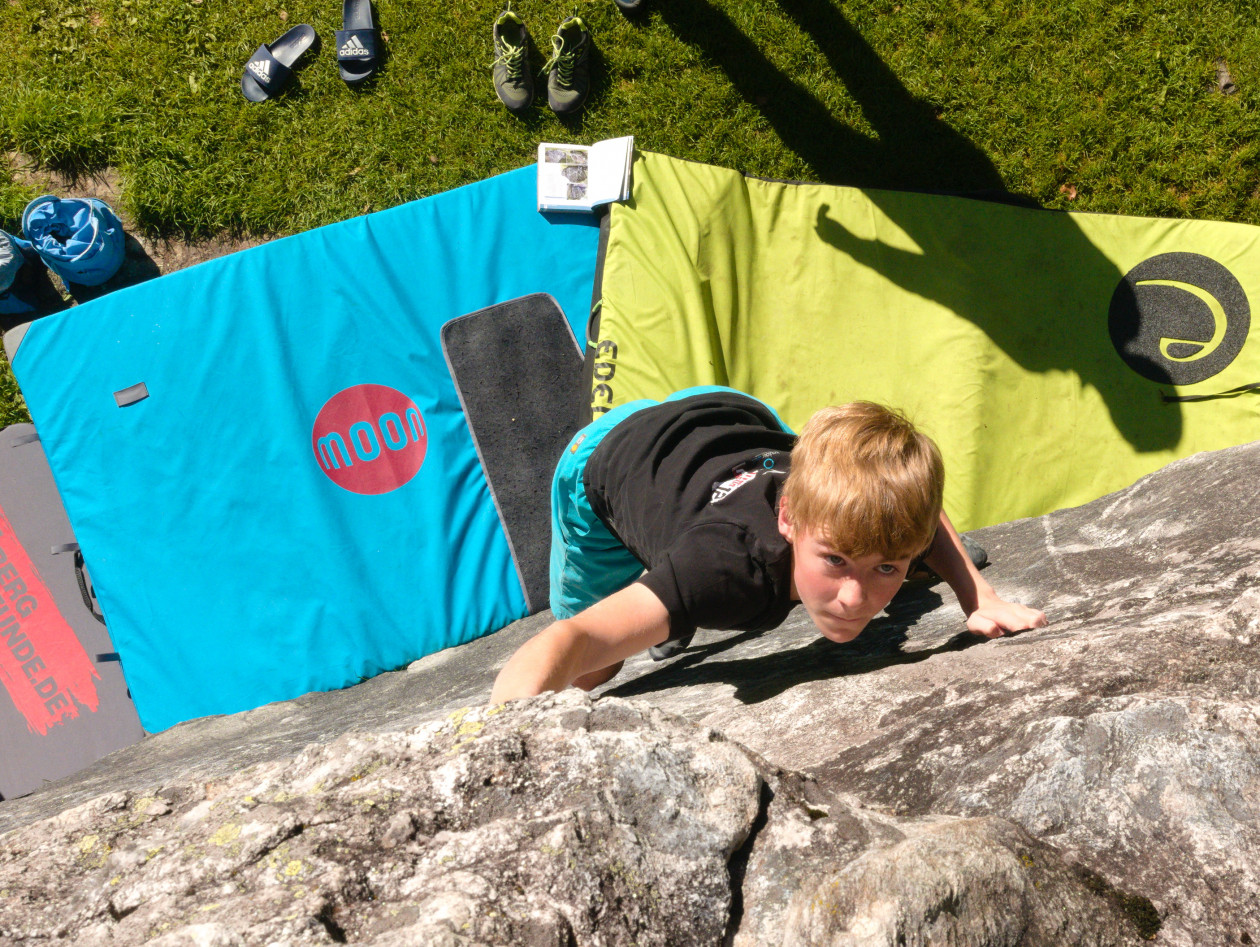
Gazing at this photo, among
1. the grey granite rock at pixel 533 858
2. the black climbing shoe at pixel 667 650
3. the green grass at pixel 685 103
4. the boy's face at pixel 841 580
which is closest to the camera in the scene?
the grey granite rock at pixel 533 858

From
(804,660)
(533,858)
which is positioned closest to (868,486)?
(804,660)

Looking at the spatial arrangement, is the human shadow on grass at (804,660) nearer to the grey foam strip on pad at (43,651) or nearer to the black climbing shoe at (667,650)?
the black climbing shoe at (667,650)

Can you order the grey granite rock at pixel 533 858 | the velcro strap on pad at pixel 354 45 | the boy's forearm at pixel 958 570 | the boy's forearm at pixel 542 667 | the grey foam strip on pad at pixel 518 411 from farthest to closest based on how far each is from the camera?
the velcro strap on pad at pixel 354 45, the grey foam strip on pad at pixel 518 411, the boy's forearm at pixel 958 570, the boy's forearm at pixel 542 667, the grey granite rock at pixel 533 858

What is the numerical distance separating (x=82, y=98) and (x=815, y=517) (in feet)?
14.9

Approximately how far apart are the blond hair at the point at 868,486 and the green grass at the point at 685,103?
293cm

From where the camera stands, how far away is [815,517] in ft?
4.46

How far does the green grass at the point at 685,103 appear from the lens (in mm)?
3832

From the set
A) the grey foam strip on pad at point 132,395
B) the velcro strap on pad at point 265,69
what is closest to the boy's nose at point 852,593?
the grey foam strip on pad at point 132,395

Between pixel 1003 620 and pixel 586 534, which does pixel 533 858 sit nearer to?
pixel 1003 620

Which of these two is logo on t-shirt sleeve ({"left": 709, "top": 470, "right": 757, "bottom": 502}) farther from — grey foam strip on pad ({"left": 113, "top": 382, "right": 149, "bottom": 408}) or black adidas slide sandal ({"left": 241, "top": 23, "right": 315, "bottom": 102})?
black adidas slide sandal ({"left": 241, "top": 23, "right": 315, "bottom": 102})

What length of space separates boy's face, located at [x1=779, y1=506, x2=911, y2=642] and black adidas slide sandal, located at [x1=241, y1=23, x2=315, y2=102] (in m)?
3.93

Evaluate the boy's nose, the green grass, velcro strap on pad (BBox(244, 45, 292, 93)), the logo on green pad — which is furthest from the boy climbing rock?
velcro strap on pad (BBox(244, 45, 292, 93))

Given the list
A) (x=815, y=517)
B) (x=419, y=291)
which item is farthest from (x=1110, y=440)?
(x=419, y=291)

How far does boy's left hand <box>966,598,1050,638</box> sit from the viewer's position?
58.9 inches
